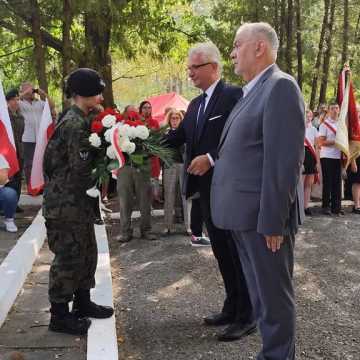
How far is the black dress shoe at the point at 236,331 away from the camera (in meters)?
4.21

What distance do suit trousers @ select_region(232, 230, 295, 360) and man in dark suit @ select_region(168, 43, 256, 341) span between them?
929 mm

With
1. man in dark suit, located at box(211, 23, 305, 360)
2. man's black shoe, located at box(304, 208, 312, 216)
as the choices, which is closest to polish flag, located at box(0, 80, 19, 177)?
man in dark suit, located at box(211, 23, 305, 360)

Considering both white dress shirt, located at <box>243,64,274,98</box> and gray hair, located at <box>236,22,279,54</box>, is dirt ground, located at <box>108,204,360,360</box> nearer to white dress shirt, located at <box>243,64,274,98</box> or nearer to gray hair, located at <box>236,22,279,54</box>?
white dress shirt, located at <box>243,64,274,98</box>

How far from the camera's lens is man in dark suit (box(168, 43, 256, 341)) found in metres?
4.30

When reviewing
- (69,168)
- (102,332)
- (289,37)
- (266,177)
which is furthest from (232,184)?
(289,37)

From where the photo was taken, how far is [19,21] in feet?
39.4

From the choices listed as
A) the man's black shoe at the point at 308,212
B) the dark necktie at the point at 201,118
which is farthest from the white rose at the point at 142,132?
the man's black shoe at the point at 308,212

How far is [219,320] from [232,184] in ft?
5.47

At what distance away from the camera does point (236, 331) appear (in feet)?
14.0

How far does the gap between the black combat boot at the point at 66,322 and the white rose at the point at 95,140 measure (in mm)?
1273

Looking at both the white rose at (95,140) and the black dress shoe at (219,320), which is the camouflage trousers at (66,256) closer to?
the white rose at (95,140)

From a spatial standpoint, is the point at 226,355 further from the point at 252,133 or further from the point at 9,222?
the point at 9,222

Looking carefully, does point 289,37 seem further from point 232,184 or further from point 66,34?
point 232,184

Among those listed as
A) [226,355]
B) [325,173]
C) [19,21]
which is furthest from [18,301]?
[19,21]
